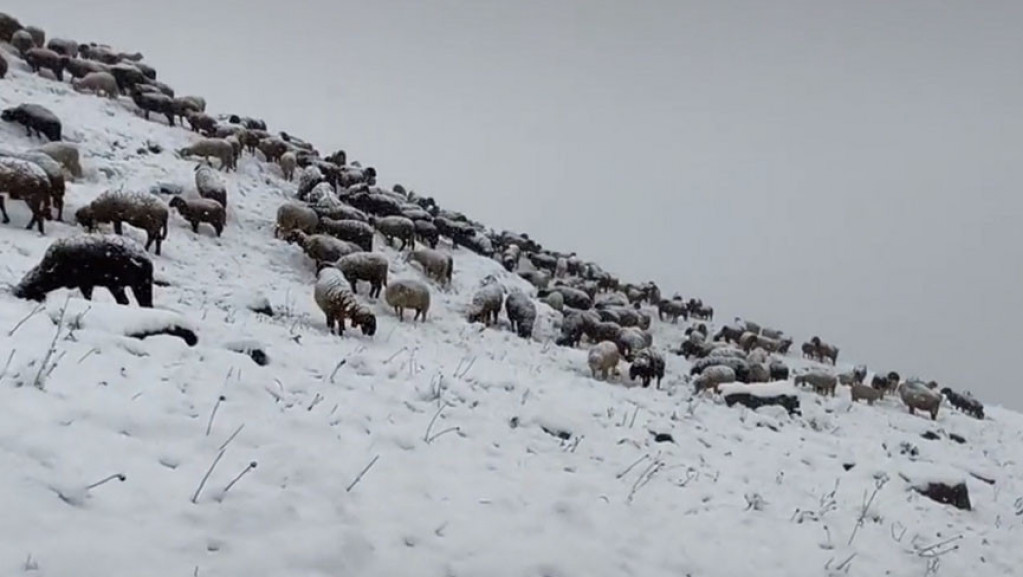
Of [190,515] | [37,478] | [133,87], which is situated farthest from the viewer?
[133,87]

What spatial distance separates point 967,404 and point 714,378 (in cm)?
1536

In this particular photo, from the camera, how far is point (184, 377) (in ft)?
21.6

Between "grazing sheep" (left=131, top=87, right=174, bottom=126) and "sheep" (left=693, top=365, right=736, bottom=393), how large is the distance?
2014 centimetres

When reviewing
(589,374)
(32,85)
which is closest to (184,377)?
(589,374)

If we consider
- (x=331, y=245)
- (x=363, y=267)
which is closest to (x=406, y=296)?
(x=363, y=267)

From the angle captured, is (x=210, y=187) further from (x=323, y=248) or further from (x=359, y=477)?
(x=359, y=477)

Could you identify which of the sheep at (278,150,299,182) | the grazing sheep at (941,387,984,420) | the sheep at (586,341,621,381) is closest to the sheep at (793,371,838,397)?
the grazing sheep at (941,387,984,420)

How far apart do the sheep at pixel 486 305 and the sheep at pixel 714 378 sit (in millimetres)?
5846

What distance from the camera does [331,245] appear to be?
674 inches

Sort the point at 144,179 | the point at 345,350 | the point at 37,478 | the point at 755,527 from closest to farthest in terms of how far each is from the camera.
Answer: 1. the point at 37,478
2. the point at 755,527
3. the point at 345,350
4. the point at 144,179

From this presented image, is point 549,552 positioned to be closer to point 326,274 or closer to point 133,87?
point 326,274

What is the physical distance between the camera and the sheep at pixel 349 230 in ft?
61.9

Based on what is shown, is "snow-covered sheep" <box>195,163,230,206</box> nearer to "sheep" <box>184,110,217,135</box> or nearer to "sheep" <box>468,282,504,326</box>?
"sheep" <box>468,282,504,326</box>

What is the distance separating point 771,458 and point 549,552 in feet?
21.6
